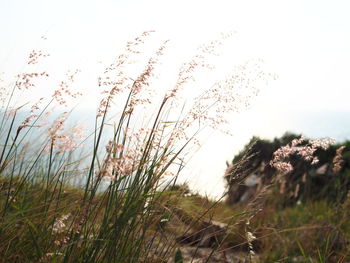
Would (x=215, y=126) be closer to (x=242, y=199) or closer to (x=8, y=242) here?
(x=8, y=242)

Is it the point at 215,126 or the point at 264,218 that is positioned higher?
the point at 215,126

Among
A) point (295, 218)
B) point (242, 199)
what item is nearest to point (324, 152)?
point (242, 199)

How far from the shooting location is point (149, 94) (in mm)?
2367

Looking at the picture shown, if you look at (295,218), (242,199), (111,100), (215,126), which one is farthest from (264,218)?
(111,100)

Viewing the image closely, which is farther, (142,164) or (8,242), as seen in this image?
(8,242)

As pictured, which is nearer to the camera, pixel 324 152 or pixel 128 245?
pixel 128 245

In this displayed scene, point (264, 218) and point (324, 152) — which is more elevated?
point (324, 152)

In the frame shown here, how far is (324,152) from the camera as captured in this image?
8695 millimetres

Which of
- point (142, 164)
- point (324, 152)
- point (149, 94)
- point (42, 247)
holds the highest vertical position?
point (324, 152)

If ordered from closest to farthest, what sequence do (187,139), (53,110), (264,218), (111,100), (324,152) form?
1. (111,100)
2. (187,139)
3. (53,110)
4. (264,218)
5. (324,152)

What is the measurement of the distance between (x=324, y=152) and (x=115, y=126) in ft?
23.1

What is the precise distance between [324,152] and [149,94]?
703cm

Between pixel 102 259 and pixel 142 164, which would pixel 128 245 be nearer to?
pixel 102 259

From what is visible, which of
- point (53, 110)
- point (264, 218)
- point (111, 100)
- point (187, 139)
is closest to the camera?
point (111, 100)
